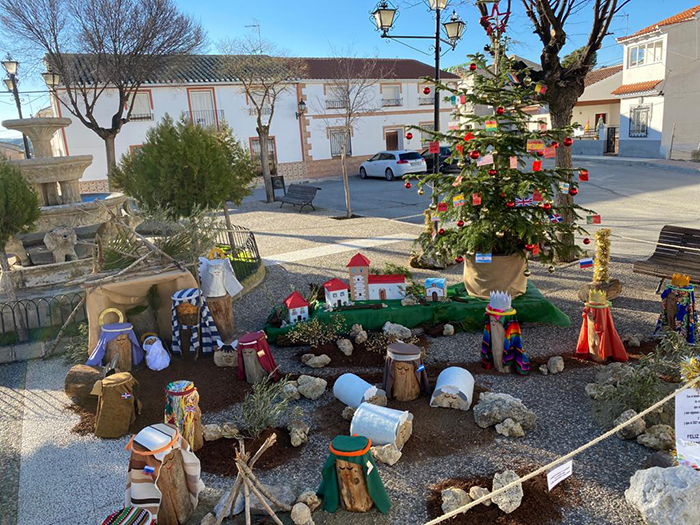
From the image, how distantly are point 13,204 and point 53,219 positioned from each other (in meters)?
2.69

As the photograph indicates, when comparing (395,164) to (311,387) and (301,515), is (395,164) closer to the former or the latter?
(311,387)

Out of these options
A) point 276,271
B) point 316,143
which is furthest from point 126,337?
point 316,143

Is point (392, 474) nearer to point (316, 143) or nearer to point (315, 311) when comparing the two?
point (315, 311)

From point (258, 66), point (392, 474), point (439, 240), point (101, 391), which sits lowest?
point (392, 474)

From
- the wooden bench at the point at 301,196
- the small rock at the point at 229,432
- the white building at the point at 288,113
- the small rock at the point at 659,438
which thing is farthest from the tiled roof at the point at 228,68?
the small rock at the point at 659,438

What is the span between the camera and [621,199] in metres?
16.5

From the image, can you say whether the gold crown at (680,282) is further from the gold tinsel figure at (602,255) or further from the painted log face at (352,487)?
the painted log face at (352,487)

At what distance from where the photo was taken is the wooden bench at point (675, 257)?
7.52 metres

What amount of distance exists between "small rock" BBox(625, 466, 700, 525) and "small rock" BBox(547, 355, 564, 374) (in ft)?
6.69

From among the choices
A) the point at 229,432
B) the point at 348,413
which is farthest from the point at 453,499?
the point at 229,432

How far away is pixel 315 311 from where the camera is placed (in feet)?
23.4

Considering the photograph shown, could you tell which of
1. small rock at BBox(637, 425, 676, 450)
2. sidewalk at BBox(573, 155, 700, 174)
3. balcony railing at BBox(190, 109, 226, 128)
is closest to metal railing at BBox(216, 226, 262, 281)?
small rock at BBox(637, 425, 676, 450)

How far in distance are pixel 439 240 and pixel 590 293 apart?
2259 mm

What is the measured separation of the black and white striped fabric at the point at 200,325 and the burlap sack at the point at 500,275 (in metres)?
3.45
